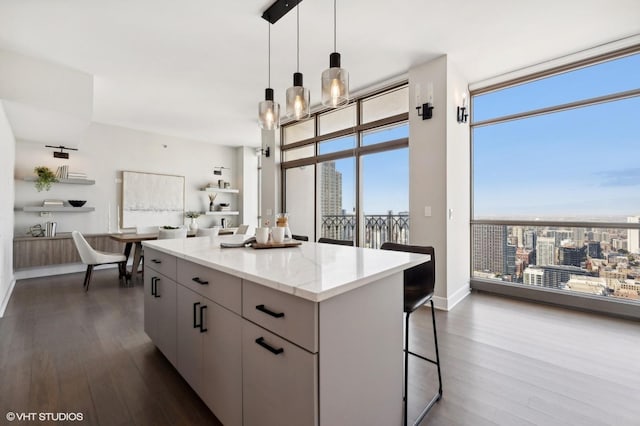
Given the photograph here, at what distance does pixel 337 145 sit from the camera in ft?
15.8

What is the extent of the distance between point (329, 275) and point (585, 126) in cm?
397

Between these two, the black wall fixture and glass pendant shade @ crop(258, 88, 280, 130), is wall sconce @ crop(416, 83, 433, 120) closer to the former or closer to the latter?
the black wall fixture

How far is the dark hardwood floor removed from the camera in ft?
5.31

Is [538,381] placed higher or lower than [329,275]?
lower

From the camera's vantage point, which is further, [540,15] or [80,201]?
[80,201]

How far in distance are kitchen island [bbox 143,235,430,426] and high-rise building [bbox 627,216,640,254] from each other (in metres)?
3.12

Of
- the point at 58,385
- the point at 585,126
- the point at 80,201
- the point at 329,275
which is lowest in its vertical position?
the point at 58,385

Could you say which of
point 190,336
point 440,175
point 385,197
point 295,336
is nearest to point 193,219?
point 385,197

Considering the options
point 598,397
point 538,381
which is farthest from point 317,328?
point 598,397

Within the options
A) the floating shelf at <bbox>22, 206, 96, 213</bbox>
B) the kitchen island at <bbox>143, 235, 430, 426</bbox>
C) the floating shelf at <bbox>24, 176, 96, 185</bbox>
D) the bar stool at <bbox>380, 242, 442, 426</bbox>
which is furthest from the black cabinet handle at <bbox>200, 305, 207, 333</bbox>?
the floating shelf at <bbox>24, 176, 96, 185</bbox>

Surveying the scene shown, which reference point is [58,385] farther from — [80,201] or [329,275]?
[80,201]

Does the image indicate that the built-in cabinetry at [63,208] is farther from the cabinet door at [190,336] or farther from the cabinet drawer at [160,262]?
the cabinet door at [190,336]

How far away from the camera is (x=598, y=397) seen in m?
1.74

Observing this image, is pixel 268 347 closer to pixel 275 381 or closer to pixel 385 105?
pixel 275 381
